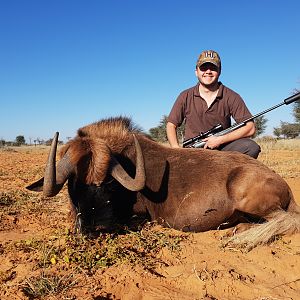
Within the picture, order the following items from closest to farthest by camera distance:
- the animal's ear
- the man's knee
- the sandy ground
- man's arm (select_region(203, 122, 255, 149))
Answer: the sandy ground → the animal's ear → the man's knee → man's arm (select_region(203, 122, 255, 149))

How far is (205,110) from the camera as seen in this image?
5.77m

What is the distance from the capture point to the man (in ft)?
17.8

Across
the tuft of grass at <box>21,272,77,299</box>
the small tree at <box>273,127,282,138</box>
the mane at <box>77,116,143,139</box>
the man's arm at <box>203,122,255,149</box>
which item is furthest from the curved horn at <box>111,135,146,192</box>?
the small tree at <box>273,127,282,138</box>

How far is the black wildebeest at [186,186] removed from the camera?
392 cm

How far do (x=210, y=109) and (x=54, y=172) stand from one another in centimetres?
314

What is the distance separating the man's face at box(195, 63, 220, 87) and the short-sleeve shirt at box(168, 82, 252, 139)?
20 centimetres

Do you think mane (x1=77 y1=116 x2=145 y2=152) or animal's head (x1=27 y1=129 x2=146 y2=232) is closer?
animal's head (x1=27 y1=129 x2=146 y2=232)

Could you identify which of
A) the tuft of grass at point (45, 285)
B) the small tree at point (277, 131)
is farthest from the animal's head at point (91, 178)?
the small tree at point (277, 131)

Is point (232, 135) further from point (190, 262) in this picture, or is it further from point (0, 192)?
point (0, 192)

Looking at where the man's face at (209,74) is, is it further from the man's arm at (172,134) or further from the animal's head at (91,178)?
the animal's head at (91,178)

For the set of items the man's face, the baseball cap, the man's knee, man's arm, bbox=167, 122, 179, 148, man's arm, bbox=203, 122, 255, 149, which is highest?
the baseball cap

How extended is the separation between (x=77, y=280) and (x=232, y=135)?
3491 millimetres

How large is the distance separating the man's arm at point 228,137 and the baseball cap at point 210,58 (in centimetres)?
107

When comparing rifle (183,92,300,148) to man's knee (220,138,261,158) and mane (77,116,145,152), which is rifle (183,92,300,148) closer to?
man's knee (220,138,261,158)
